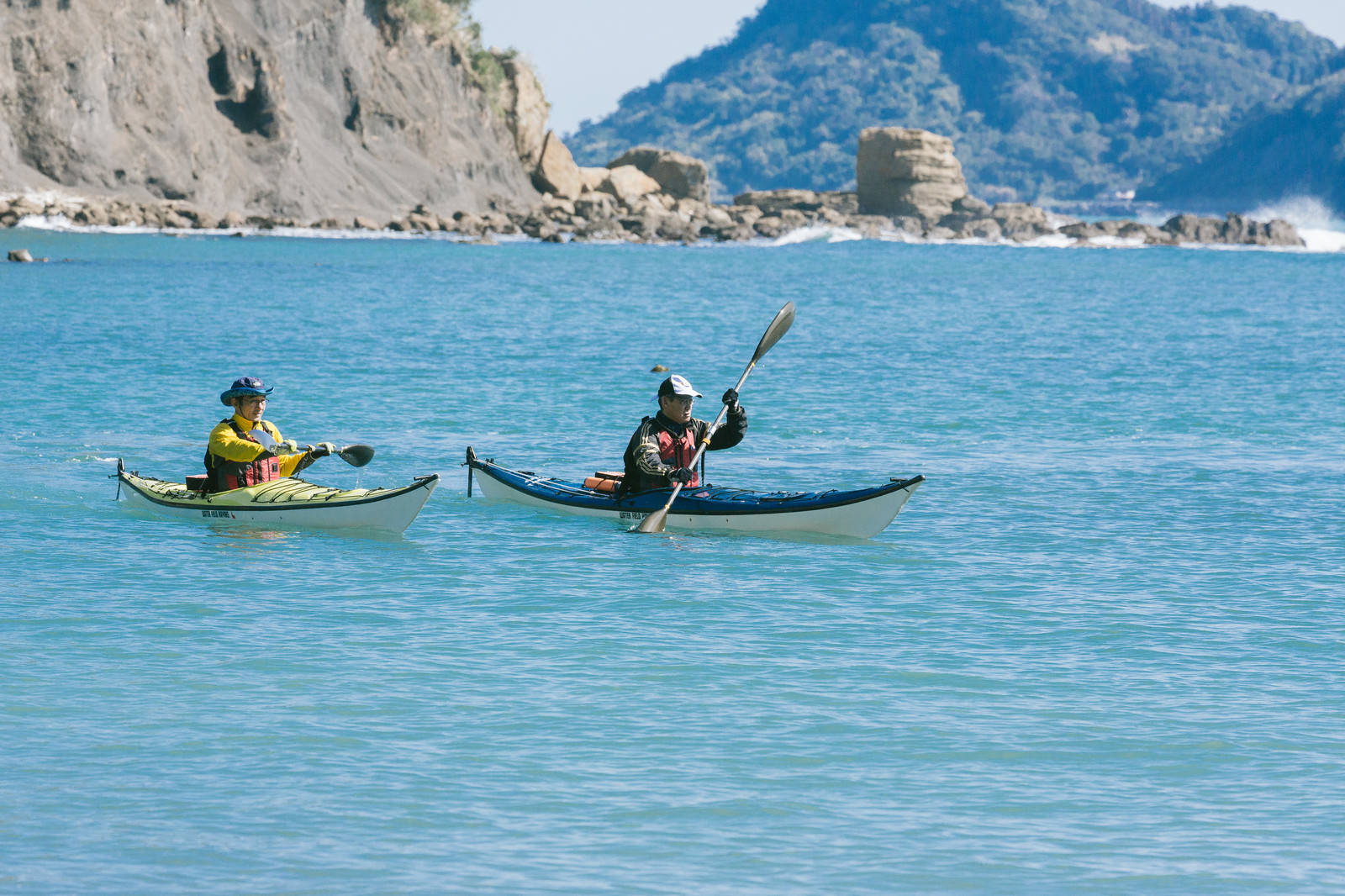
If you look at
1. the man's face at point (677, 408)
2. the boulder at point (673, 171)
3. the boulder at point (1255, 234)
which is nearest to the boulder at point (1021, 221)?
the boulder at point (1255, 234)

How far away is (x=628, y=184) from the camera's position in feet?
429

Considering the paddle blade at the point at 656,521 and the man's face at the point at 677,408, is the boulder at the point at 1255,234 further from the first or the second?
the paddle blade at the point at 656,521

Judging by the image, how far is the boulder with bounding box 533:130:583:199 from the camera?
124 m

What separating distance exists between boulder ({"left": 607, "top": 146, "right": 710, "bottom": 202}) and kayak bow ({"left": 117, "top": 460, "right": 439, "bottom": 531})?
12258 cm

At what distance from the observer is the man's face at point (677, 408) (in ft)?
50.3

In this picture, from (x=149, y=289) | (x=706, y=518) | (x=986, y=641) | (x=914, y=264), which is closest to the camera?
(x=986, y=641)

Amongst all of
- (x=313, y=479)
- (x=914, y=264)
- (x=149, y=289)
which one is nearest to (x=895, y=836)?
(x=313, y=479)

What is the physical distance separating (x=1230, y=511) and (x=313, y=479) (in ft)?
35.3

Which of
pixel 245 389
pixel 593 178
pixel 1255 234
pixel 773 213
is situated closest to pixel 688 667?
pixel 245 389

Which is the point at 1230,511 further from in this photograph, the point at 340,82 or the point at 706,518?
the point at 340,82

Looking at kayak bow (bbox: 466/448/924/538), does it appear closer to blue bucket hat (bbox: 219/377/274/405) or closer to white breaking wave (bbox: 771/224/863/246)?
blue bucket hat (bbox: 219/377/274/405)

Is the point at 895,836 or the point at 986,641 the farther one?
the point at 986,641

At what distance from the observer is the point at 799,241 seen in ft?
427

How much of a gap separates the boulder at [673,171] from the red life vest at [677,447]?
402 ft
